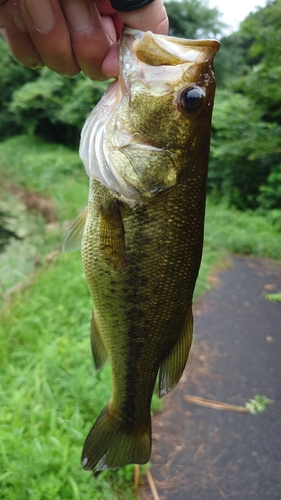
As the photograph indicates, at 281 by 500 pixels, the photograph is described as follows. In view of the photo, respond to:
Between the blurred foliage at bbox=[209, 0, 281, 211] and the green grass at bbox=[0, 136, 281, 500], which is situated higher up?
the blurred foliage at bbox=[209, 0, 281, 211]

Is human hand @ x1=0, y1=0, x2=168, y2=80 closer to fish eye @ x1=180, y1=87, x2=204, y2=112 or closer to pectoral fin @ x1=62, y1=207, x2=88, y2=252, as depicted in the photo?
fish eye @ x1=180, y1=87, x2=204, y2=112

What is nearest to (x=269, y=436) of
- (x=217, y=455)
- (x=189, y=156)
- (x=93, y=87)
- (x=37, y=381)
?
(x=217, y=455)

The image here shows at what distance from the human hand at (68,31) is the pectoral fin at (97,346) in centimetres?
99

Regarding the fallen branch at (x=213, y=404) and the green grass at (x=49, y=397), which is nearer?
the green grass at (x=49, y=397)

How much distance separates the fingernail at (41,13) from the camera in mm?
1322

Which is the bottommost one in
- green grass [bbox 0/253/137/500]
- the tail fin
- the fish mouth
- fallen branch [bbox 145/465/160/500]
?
fallen branch [bbox 145/465/160/500]

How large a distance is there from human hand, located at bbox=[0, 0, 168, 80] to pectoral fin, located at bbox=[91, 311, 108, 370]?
3.26 feet

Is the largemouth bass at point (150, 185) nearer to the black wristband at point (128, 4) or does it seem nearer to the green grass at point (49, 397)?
the black wristband at point (128, 4)

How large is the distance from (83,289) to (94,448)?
2795 mm

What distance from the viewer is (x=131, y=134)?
1414 mm

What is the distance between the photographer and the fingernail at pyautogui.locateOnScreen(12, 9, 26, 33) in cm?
141

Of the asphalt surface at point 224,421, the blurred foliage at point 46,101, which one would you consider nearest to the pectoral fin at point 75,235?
the asphalt surface at point 224,421

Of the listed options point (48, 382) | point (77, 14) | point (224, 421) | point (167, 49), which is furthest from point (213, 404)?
point (77, 14)

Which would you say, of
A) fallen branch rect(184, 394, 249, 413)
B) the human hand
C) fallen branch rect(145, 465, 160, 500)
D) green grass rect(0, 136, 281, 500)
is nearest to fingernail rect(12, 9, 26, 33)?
the human hand
